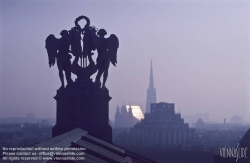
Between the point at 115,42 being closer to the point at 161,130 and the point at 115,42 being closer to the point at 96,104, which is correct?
the point at 96,104

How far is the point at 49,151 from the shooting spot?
39.5 ft

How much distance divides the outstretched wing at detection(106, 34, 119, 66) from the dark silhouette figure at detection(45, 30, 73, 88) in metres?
1.00

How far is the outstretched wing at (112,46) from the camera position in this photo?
21.9m

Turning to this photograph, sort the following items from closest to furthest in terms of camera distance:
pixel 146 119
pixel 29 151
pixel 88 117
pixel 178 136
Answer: pixel 29 151, pixel 88 117, pixel 178 136, pixel 146 119

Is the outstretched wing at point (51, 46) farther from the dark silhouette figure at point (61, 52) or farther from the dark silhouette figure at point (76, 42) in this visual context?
the dark silhouette figure at point (76, 42)

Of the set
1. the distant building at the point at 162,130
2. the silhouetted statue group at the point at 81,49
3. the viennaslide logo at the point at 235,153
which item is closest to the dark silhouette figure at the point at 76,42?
the silhouetted statue group at the point at 81,49

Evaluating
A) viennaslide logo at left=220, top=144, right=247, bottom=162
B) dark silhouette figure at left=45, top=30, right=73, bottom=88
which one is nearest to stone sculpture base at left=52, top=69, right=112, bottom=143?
dark silhouette figure at left=45, top=30, right=73, bottom=88

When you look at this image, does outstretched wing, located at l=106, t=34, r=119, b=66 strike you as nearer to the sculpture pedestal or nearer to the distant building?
the sculpture pedestal

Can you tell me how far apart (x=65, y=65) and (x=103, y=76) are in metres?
Result: 0.99

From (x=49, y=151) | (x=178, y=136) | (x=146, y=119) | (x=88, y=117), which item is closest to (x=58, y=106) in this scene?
(x=88, y=117)

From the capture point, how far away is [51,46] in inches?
848

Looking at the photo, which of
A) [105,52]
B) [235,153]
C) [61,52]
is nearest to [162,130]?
[235,153]

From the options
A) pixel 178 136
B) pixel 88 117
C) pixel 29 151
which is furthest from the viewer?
pixel 178 136

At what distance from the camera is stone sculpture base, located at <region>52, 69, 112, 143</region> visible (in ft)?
70.5
